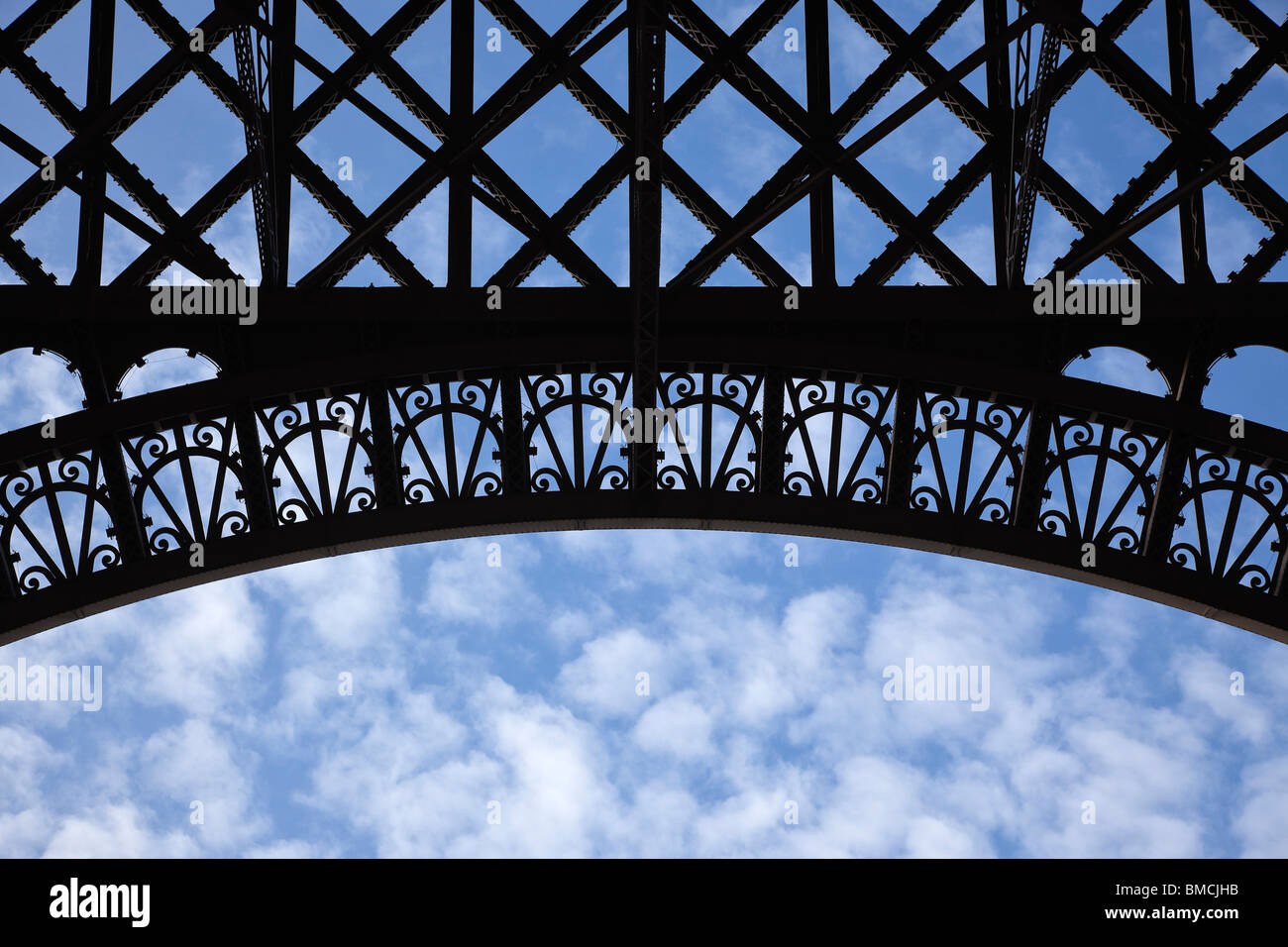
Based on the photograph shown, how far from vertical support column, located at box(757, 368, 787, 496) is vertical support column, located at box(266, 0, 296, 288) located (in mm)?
4054

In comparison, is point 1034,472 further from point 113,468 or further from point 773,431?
point 113,468

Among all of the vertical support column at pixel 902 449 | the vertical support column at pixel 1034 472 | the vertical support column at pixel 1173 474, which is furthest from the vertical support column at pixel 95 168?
the vertical support column at pixel 1173 474

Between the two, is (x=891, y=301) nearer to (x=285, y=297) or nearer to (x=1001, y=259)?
(x=1001, y=259)

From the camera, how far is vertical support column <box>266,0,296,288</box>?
11969 millimetres

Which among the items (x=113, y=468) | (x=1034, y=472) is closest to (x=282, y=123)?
(x=113, y=468)

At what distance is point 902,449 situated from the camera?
12.1m

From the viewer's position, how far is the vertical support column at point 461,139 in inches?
480

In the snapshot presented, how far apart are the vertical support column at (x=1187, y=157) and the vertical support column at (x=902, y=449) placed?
2558mm

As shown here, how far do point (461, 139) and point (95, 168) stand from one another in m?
3.05

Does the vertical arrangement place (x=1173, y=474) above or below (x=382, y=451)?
below
